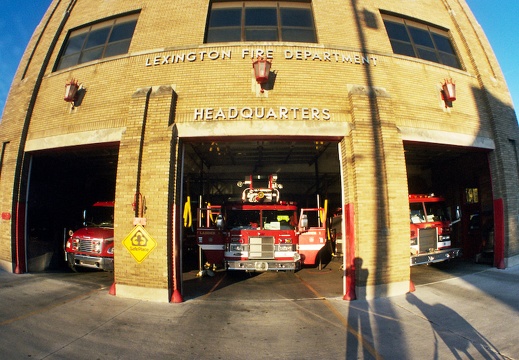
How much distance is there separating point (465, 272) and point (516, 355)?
5.57 metres

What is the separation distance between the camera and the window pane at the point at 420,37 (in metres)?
9.28

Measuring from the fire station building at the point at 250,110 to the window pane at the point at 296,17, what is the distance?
50 mm

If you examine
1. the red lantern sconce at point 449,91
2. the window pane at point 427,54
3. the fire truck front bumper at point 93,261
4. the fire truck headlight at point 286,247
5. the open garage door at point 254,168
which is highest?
the window pane at point 427,54

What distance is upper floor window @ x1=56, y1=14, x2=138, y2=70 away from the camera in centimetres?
876

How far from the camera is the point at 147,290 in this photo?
6.27m

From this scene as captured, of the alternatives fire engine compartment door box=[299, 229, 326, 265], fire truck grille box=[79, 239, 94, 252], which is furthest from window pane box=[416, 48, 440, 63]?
fire truck grille box=[79, 239, 94, 252]

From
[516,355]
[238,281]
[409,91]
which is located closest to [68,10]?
[238,281]

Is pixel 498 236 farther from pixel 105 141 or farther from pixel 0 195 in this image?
pixel 0 195

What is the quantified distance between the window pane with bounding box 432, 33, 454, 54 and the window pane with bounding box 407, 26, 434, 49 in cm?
28

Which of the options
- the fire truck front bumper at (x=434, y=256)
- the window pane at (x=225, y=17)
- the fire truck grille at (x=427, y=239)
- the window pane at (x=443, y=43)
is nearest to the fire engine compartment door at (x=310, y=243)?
the fire truck front bumper at (x=434, y=256)

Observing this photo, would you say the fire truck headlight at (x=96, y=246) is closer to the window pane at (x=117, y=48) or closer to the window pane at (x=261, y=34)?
the window pane at (x=117, y=48)

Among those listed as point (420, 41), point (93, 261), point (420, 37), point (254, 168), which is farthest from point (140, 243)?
point (420, 37)

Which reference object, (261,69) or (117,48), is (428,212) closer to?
(261,69)

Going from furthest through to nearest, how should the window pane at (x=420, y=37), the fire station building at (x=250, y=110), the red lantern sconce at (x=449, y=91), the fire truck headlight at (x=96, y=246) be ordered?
1. the window pane at (x=420, y=37)
2. the fire truck headlight at (x=96, y=246)
3. the red lantern sconce at (x=449, y=91)
4. the fire station building at (x=250, y=110)
